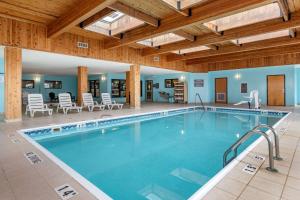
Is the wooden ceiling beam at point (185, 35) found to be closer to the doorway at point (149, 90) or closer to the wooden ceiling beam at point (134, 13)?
the wooden ceiling beam at point (134, 13)

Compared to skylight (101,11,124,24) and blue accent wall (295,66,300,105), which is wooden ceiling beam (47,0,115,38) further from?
blue accent wall (295,66,300,105)

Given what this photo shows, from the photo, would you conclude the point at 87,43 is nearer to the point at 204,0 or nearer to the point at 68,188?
the point at 204,0

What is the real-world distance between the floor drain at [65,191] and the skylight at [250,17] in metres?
5.34

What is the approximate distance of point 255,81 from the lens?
1185 centimetres

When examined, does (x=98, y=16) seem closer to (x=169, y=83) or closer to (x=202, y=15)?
(x=202, y=15)

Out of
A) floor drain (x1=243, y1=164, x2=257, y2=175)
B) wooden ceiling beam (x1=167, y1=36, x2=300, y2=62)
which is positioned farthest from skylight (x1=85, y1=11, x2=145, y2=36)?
wooden ceiling beam (x1=167, y1=36, x2=300, y2=62)

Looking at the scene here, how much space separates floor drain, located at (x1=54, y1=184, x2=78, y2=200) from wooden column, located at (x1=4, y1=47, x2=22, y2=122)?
4.78m

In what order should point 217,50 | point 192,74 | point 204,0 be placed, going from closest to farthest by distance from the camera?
point 204,0
point 217,50
point 192,74

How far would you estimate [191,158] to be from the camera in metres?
3.48

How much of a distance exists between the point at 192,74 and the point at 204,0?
9702 mm

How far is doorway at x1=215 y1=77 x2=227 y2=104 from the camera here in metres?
13.1

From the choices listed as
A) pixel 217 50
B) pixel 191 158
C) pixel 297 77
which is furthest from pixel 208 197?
pixel 297 77

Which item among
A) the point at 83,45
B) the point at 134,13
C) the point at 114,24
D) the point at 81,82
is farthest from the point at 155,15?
the point at 81,82

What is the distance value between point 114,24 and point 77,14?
5.72 ft
